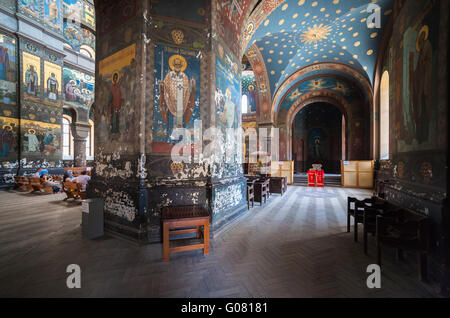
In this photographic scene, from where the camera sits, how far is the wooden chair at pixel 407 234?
243cm

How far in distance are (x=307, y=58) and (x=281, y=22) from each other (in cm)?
454

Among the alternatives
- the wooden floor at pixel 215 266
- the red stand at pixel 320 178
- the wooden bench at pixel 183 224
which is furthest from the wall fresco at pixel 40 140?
the red stand at pixel 320 178

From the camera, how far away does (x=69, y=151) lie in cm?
1673

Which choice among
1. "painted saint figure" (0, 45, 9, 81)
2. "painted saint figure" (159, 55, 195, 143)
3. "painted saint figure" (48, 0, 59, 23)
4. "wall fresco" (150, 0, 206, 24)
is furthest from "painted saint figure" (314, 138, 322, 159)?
"painted saint figure" (0, 45, 9, 81)

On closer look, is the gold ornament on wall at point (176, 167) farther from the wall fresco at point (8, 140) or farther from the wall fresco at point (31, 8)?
the wall fresco at point (31, 8)

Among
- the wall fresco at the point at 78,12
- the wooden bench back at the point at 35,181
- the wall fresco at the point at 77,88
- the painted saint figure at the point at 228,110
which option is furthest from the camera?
the wall fresco at the point at 77,88

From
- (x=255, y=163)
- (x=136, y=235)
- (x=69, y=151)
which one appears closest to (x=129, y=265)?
(x=136, y=235)

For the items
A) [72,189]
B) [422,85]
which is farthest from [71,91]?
[422,85]

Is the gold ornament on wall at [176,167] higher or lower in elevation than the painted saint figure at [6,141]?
lower

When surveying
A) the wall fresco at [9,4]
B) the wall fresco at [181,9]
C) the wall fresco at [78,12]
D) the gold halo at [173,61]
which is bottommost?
the gold halo at [173,61]

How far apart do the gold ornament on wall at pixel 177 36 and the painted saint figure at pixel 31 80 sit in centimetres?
1205

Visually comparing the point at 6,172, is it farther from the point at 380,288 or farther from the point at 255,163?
the point at 380,288

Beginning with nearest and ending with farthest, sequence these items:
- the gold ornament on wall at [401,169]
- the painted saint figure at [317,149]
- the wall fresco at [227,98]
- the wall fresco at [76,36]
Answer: the gold ornament on wall at [401,169] < the wall fresco at [227,98] < the wall fresco at [76,36] < the painted saint figure at [317,149]

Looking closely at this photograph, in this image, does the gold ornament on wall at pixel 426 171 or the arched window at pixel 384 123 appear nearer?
the gold ornament on wall at pixel 426 171
